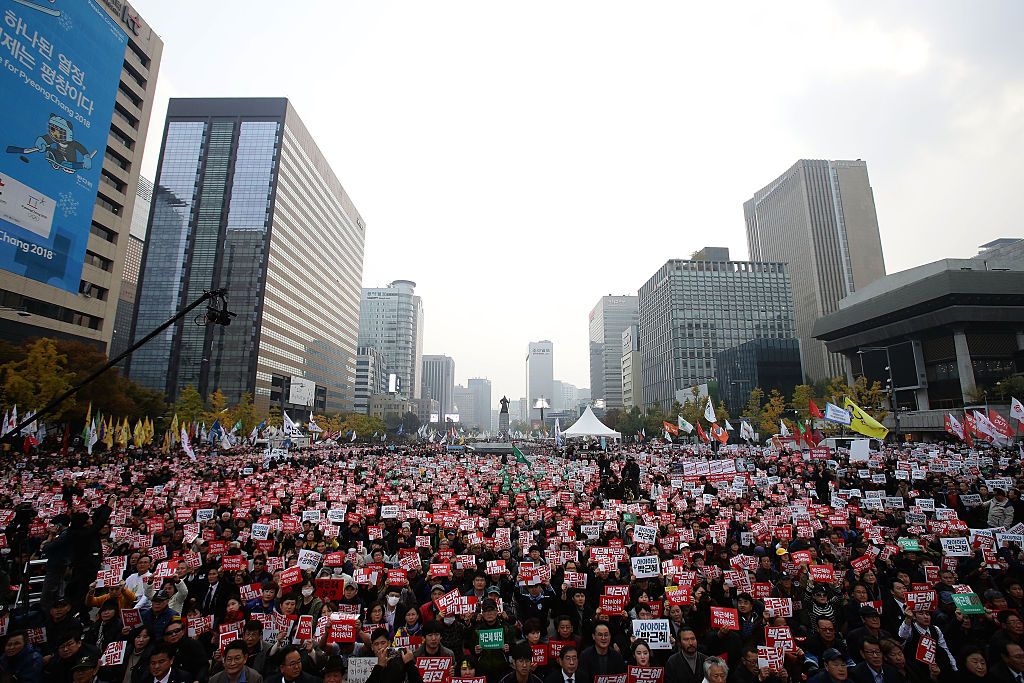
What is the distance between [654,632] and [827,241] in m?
183

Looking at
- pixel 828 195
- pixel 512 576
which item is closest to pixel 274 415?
pixel 512 576

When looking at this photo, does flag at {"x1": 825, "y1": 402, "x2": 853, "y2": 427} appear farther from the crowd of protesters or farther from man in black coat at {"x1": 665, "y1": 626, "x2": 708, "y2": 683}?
man in black coat at {"x1": 665, "y1": 626, "x2": 708, "y2": 683}

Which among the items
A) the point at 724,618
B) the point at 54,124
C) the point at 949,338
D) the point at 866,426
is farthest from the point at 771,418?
the point at 54,124

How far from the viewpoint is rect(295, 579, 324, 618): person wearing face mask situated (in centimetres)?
822

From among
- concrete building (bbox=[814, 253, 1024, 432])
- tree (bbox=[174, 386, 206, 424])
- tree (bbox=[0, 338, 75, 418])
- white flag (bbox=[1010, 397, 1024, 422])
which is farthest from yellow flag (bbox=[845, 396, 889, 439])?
tree (bbox=[174, 386, 206, 424])

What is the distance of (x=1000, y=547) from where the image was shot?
435 inches

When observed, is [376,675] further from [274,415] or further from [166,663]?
[274,415]

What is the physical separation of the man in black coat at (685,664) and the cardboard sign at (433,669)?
8.55 feet

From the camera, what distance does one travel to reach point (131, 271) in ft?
406

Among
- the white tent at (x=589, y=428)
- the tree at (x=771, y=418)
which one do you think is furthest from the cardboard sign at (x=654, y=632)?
the tree at (x=771, y=418)

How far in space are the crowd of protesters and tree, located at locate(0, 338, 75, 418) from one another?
865 inches

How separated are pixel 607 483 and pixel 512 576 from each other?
11.1m

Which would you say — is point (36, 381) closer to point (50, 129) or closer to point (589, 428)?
point (50, 129)

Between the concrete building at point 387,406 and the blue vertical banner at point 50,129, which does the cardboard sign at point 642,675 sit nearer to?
the blue vertical banner at point 50,129
